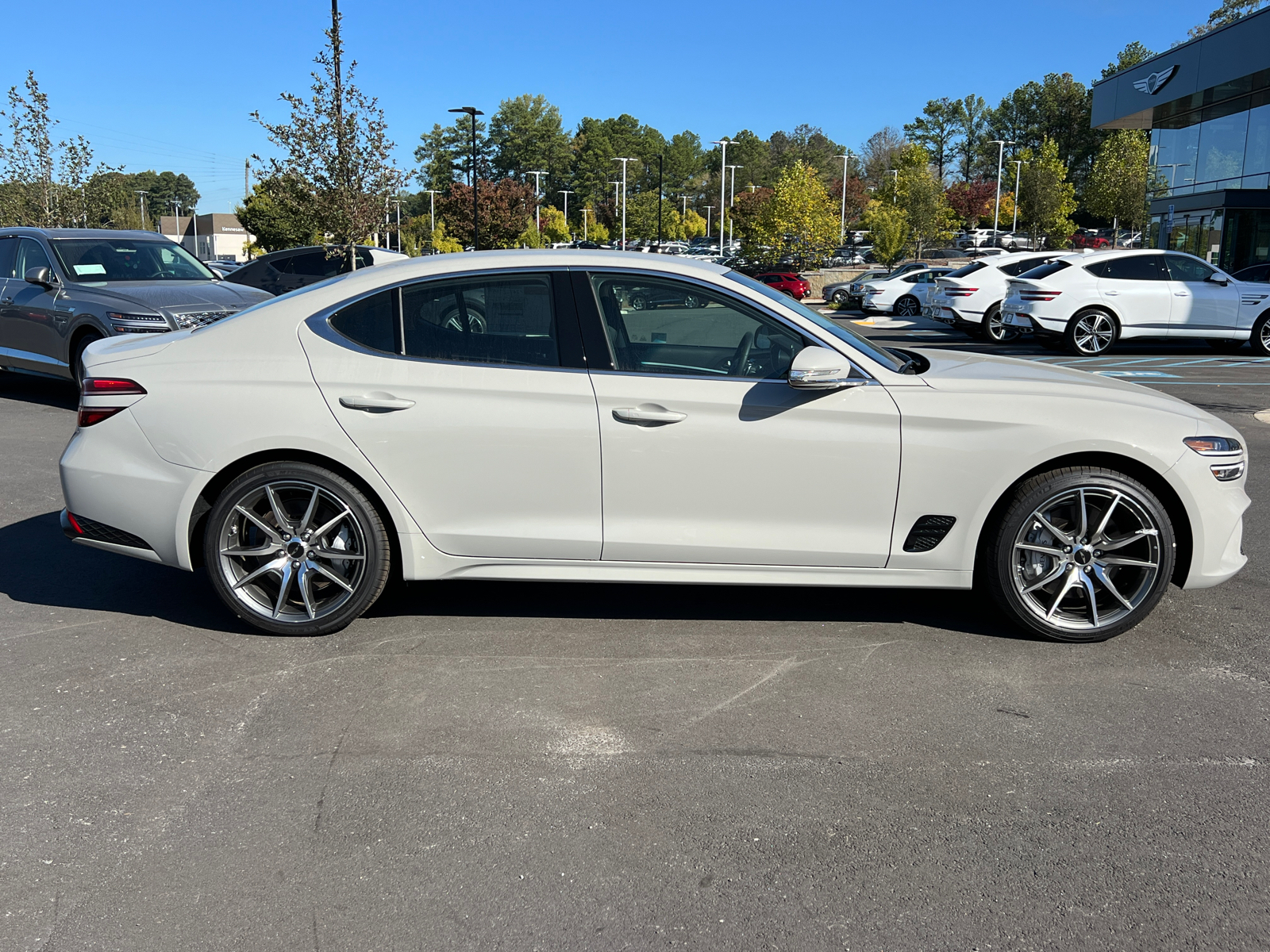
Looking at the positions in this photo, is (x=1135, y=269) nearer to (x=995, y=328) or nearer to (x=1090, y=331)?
(x=1090, y=331)

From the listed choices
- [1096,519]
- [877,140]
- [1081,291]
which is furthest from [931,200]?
[877,140]

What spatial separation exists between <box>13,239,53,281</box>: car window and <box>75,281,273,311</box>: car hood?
0.84m

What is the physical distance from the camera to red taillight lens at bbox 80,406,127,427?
15.0ft

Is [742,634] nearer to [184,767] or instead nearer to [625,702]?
[625,702]

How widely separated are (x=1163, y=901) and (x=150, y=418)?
4.08 m

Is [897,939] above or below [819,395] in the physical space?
below

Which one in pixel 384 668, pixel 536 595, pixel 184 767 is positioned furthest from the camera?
pixel 536 595

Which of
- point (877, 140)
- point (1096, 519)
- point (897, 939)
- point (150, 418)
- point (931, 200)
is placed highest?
point (877, 140)

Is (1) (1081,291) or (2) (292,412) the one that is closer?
(2) (292,412)

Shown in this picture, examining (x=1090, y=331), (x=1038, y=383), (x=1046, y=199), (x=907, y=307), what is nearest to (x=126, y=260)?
(x=1038, y=383)

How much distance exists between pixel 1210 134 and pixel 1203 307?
24.1m

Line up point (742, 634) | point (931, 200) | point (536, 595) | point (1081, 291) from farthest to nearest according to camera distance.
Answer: point (931, 200) → point (1081, 291) → point (536, 595) → point (742, 634)

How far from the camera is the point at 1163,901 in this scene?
274 centimetres

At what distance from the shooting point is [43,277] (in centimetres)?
1048
